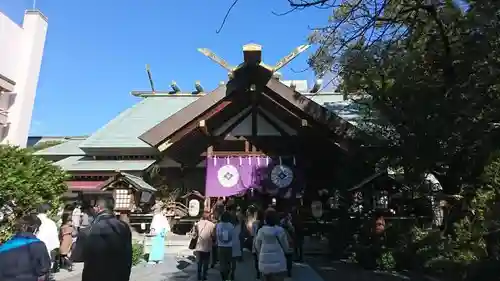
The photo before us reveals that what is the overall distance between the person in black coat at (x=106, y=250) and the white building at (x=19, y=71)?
54.1 ft

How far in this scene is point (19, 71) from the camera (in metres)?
19.7

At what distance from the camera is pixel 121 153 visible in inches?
712

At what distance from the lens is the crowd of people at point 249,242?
6.15 meters

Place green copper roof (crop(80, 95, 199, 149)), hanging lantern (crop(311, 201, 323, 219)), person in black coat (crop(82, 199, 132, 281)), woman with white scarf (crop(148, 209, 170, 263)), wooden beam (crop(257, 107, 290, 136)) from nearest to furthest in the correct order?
1. person in black coat (crop(82, 199, 132, 281))
2. woman with white scarf (crop(148, 209, 170, 263))
3. hanging lantern (crop(311, 201, 323, 219))
4. wooden beam (crop(257, 107, 290, 136))
5. green copper roof (crop(80, 95, 199, 149))

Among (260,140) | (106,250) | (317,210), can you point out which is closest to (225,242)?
(106,250)

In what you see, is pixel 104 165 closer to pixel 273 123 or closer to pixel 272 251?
pixel 273 123

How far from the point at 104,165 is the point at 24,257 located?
13.8m

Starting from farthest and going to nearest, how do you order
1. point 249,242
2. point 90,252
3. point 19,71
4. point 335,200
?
1. point 19,71
2. point 335,200
3. point 249,242
4. point 90,252

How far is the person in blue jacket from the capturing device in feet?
13.2

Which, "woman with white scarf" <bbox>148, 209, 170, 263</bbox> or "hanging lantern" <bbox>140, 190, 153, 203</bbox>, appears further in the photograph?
"hanging lantern" <bbox>140, 190, 153, 203</bbox>

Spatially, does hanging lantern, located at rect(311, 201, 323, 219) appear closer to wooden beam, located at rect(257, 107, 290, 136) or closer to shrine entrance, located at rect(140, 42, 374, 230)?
shrine entrance, located at rect(140, 42, 374, 230)

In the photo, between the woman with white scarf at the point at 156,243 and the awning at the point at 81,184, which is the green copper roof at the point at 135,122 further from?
the woman with white scarf at the point at 156,243

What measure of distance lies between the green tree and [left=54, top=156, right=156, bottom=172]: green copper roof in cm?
624

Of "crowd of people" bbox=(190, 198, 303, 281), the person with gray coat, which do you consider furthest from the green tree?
the person with gray coat
